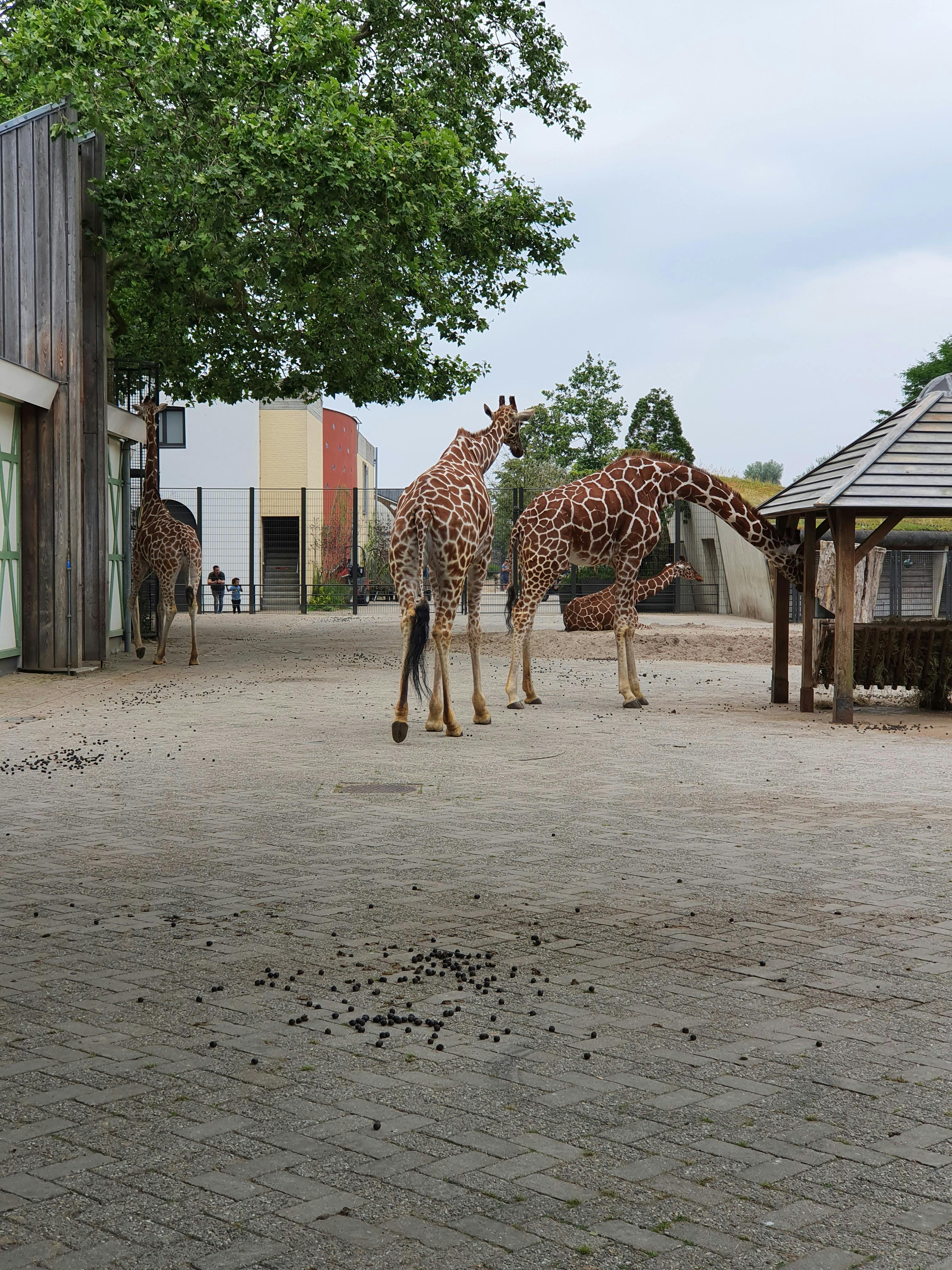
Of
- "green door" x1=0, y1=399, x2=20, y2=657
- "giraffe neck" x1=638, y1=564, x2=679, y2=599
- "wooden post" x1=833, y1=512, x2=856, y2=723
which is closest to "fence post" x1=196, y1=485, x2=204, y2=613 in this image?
"giraffe neck" x1=638, y1=564, x2=679, y2=599

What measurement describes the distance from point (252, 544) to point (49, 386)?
21185 millimetres

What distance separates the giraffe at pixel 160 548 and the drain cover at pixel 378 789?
9.97 m

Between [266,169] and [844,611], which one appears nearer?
[844,611]

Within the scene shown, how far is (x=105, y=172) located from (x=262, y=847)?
1421 cm

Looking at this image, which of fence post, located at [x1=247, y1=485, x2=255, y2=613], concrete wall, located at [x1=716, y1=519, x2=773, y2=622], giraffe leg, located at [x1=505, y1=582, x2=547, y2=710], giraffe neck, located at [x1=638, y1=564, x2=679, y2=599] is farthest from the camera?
fence post, located at [x1=247, y1=485, x2=255, y2=613]

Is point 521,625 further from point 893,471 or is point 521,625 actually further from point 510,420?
point 893,471

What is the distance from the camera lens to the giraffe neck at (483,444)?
44.6ft

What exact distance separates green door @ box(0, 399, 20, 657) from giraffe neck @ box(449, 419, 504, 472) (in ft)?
21.5

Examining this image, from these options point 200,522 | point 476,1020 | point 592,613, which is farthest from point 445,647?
point 200,522

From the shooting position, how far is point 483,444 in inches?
553

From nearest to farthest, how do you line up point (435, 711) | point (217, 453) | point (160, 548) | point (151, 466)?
point (435, 711) → point (160, 548) → point (151, 466) → point (217, 453)

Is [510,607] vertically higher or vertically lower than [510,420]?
lower

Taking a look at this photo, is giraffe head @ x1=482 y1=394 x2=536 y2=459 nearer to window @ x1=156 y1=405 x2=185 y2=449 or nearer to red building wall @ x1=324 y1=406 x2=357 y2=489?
window @ x1=156 y1=405 x2=185 y2=449

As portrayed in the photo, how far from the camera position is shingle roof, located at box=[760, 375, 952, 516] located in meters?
12.9
